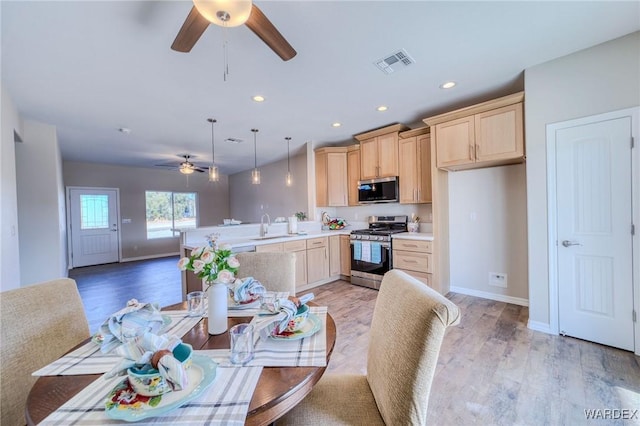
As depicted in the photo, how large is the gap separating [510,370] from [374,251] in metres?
2.11

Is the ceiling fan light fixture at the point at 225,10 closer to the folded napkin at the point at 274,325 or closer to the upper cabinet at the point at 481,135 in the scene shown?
the folded napkin at the point at 274,325

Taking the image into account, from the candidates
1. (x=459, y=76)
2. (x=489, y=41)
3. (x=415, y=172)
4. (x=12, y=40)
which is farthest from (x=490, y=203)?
(x=12, y=40)

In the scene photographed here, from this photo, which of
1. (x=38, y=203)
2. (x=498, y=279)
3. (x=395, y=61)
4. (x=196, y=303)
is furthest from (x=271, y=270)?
(x=38, y=203)

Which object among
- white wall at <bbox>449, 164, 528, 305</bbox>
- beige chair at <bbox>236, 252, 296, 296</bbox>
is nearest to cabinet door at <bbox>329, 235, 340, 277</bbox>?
white wall at <bbox>449, 164, 528, 305</bbox>

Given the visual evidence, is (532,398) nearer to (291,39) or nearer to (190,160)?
(291,39)

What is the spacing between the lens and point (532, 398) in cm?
169

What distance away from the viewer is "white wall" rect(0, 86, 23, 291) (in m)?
2.39

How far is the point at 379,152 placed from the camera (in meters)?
4.19

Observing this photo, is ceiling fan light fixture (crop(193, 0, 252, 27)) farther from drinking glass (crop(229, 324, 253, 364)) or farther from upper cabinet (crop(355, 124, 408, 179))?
upper cabinet (crop(355, 124, 408, 179))

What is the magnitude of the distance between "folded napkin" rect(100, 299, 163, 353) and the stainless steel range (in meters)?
3.09

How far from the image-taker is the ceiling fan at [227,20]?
1261 millimetres

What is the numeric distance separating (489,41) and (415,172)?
1895 mm

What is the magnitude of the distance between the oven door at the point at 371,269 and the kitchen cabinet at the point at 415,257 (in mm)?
114

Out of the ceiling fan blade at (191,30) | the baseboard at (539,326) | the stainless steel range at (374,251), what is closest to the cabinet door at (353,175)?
the stainless steel range at (374,251)
